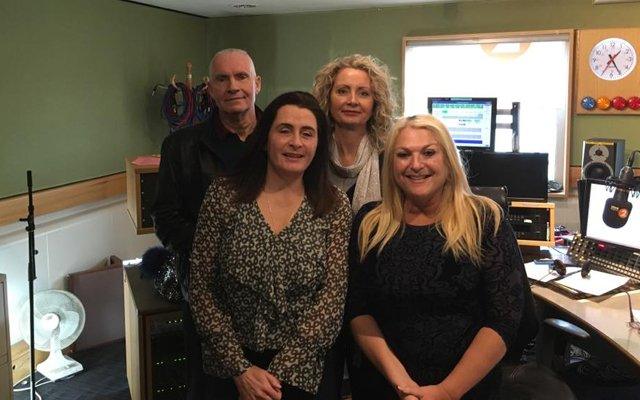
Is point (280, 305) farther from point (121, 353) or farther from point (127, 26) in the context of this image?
point (127, 26)

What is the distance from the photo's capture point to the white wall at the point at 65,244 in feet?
10.7

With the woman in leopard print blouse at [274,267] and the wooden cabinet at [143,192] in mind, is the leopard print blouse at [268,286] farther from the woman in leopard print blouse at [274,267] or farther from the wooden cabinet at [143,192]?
the wooden cabinet at [143,192]

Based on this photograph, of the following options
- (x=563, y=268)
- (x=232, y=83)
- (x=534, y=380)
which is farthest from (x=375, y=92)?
(x=563, y=268)

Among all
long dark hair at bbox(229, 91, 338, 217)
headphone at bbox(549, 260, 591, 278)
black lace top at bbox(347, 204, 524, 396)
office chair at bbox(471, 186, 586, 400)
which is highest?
long dark hair at bbox(229, 91, 338, 217)

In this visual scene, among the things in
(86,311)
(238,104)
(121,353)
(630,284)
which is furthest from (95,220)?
(630,284)

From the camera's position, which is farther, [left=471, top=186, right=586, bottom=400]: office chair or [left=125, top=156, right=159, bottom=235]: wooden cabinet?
[left=125, top=156, right=159, bottom=235]: wooden cabinet

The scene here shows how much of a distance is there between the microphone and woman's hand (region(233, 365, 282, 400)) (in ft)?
6.23

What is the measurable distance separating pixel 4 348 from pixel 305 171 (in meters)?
1.79

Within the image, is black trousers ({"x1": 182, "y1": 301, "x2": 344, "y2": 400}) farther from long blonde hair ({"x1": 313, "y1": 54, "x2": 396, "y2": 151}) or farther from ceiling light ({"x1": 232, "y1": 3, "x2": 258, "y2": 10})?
ceiling light ({"x1": 232, "y1": 3, "x2": 258, "y2": 10})

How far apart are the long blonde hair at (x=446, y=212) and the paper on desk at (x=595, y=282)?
43.5 inches

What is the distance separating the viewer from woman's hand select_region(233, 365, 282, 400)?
1594 mm

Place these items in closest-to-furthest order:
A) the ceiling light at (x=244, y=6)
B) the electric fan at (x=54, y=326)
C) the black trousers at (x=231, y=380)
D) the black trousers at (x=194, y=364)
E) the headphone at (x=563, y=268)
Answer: the black trousers at (x=231, y=380)
the black trousers at (x=194, y=364)
the headphone at (x=563, y=268)
the electric fan at (x=54, y=326)
the ceiling light at (x=244, y=6)

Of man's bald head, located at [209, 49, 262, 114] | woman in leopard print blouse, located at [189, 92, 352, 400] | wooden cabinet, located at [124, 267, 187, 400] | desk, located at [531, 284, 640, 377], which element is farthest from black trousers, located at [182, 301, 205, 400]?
desk, located at [531, 284, 640, 377]

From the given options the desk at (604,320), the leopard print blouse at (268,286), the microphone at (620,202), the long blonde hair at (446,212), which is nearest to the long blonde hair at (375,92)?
the long blonde hair at (446,212)
